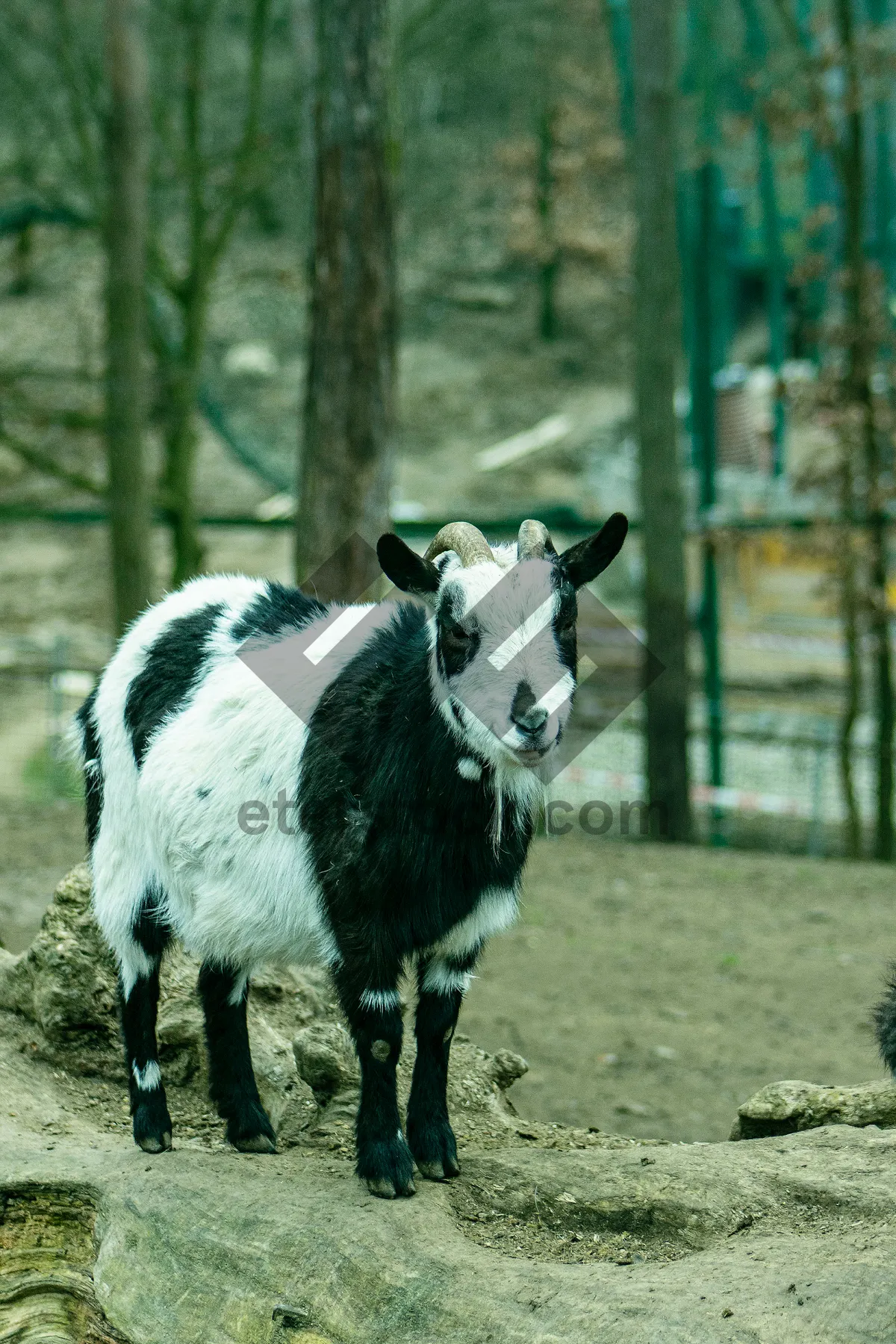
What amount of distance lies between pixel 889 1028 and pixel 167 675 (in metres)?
2.61

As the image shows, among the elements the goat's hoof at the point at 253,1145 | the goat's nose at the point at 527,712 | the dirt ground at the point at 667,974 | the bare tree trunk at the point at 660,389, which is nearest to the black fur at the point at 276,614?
the goat's nose at the point at 527,712

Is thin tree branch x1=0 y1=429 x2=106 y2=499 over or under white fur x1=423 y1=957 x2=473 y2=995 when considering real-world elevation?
over

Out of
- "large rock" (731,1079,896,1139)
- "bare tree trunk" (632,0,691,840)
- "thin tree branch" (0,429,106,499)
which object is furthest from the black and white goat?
"thin tree branch" (0,429,106,499)

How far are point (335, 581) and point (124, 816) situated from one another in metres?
3.89

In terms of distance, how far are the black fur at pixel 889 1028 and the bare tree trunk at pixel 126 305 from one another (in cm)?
888

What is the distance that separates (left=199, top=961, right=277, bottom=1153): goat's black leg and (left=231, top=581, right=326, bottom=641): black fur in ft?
3.56

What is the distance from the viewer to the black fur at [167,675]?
4.33 m

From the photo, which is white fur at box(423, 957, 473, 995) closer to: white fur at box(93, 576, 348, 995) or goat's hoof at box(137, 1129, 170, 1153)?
white fur at box(93, 576, 348, 995)

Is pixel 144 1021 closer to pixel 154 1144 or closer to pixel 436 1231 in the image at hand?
pixel 154 1144

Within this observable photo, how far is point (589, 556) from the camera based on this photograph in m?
3.76

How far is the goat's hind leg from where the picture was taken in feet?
14.1

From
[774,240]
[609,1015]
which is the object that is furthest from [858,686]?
[774,240]

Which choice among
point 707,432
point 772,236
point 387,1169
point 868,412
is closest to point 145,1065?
point 387,1169

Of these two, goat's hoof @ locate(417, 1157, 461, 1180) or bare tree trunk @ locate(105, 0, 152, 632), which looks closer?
goat's hoof @ locate(417, 1157, 461, 1180)
